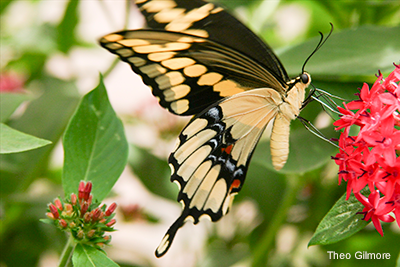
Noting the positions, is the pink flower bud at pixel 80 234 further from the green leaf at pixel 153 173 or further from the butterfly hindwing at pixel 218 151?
the green leaf at pixel 153 173

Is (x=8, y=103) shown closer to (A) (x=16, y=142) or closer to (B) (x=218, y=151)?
(A) (x=16, y=142)

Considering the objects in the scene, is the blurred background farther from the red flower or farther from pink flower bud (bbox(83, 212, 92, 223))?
pink flower bud (bbox(83, 212, 92, 223))

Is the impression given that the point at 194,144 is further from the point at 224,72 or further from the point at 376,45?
the point at 376,45

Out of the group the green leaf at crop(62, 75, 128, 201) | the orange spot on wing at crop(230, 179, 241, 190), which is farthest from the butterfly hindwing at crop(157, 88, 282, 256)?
the green leaf at crop(62, 75, 128, 201)

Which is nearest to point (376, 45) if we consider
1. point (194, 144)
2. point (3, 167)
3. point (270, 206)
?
point (194, 144)

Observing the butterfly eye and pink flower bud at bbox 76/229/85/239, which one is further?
the butterfly eye

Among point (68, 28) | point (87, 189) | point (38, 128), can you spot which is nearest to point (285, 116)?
point (87, 189)

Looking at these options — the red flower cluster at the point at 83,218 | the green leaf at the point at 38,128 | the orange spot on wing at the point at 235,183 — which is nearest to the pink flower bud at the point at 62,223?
the red flower cluster at the point at 83,218
